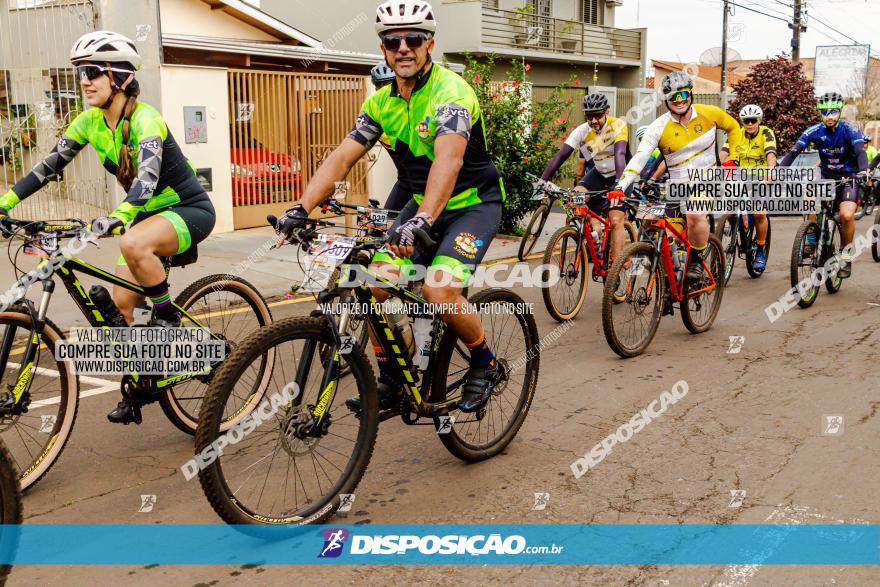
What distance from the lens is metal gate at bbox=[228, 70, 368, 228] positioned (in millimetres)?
14398

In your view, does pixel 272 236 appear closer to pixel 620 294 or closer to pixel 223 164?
pixel 223 164

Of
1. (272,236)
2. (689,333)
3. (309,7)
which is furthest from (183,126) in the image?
(309,7)

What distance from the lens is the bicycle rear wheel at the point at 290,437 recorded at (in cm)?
358

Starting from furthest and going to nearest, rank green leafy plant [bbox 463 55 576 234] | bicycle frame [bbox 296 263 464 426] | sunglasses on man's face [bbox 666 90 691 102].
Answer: green leafy plant [bbox 463 55 576 234] → sunglasses on man's face [bbox 666 90 691 102] → bicycle frame [bbox 296 263 464 426]

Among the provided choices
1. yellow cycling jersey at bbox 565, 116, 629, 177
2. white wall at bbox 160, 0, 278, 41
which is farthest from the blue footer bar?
white wall at bbox 160, 0, 278, 41

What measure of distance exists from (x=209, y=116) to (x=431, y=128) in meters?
10.2

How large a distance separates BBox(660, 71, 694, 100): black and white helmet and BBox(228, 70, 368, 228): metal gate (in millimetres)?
8128

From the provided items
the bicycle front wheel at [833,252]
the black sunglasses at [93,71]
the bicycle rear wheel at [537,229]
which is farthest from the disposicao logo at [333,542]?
the bicycle front wheel at [833,252]

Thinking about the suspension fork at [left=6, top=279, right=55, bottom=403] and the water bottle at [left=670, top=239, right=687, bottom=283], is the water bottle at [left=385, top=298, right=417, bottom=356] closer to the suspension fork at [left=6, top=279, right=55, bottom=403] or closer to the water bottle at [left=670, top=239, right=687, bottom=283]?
the suspension fork at [left=6, top=279, right=55, bottom=403]

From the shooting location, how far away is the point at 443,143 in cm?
428

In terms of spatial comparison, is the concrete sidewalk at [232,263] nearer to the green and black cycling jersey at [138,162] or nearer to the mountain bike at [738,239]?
the mountain bike at [738,239]

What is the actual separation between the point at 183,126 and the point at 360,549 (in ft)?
35.4

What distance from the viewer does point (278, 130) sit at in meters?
15.0

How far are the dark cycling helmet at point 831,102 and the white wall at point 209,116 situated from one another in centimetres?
868
